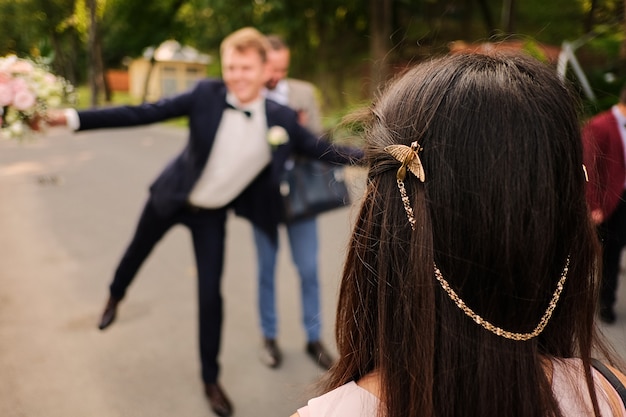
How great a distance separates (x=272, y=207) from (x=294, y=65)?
19.2 meters

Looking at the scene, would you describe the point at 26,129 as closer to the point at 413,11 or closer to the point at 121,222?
the point at 121,222

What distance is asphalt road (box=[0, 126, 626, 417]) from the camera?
3.13 meters

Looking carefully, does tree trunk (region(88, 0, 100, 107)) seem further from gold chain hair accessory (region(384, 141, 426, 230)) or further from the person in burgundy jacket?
gold chain hair accessory (region(384, 141, 426, 230))

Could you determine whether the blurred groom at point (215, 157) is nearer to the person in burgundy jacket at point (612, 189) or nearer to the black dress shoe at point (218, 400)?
the black dress shoe at point (218, 400)

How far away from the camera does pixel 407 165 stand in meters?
0.96

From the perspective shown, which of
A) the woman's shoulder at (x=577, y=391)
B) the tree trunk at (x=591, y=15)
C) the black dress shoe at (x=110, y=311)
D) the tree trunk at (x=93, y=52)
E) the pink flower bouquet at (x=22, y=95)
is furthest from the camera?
the tree trunk at (x=93, y=52)

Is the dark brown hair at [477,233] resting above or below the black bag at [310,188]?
above

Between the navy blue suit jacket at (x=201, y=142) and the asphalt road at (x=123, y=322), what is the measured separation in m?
0.55

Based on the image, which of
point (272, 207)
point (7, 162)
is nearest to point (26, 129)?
point (272, 207)

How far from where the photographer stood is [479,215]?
92cm

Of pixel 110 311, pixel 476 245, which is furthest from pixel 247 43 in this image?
pixel 476 245

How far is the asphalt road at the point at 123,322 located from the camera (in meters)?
3.13

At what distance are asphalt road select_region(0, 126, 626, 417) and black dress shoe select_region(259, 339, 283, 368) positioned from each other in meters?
0.06

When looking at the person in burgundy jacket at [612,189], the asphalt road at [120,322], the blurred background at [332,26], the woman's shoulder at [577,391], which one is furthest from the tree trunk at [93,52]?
the woman's shoulder at [577,391]
